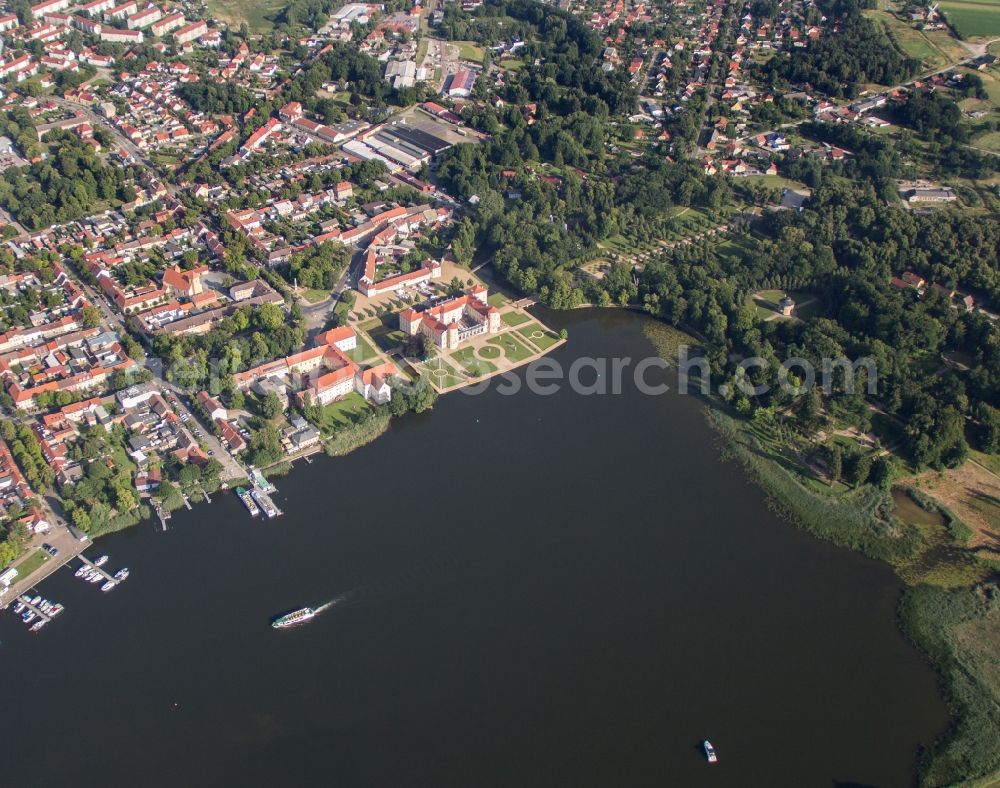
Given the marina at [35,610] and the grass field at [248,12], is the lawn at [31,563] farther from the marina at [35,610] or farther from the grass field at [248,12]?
the grass field at [248,12]

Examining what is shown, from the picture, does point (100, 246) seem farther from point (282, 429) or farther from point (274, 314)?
point (282, 429)

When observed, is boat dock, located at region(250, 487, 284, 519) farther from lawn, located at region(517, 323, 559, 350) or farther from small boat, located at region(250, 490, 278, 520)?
lawn, located at region(517, 323, 559, 350)

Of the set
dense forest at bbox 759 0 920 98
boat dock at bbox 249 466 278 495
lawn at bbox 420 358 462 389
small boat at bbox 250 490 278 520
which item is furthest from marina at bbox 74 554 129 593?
dense forest at bbox 759 0 920 98

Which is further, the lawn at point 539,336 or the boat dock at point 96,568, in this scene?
the lawn at point 539,336

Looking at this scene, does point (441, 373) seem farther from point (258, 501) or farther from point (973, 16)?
point (973, 16)

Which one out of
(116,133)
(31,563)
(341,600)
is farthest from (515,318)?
(116,133)

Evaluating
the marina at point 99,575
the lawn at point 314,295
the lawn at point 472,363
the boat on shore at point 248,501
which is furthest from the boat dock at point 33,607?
the lawn at point 314,295
